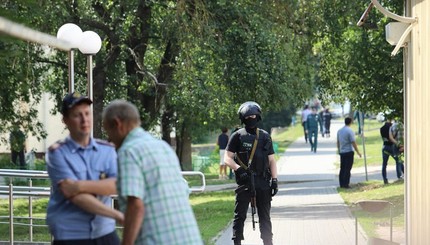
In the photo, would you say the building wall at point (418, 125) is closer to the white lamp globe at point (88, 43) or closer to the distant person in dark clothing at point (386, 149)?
the white lamp globe at point (88, 43)

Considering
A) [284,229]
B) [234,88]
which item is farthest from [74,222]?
[234,88]

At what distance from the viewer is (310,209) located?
21.7 meters

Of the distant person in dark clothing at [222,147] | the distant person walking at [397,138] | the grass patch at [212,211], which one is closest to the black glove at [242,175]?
the grass patch at [212,211]

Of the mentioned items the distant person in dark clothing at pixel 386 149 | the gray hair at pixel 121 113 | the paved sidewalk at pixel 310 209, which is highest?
the gray hair at pixel 121 113

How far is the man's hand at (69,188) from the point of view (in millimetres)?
6961

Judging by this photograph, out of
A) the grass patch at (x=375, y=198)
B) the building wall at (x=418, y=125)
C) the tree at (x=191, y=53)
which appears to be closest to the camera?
the building wall at (x=418, y=125)

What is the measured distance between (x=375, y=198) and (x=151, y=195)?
16.4m

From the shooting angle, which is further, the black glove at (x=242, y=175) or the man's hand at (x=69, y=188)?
the black glove at (x=242, y=175)

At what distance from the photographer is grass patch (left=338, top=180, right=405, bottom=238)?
1315 centimetres

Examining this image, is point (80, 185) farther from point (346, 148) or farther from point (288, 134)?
point (288, 134)

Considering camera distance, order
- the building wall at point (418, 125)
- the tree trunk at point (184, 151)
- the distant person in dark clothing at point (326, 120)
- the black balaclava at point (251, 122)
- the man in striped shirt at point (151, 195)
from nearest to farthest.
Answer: the man in striped shirt at point (151, 195), the building wall at point (418, 125), the black balaclava at point (251, 122), the tree trunk at point (184, 151), the distant person in dark clothing at point (326, 120)

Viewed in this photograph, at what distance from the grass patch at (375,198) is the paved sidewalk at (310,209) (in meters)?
0.25

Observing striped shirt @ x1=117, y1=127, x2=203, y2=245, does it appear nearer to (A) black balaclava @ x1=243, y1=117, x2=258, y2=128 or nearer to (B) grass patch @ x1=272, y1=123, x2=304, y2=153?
(A) black balaclava @ x1=243, y1=117, x2=258, y2=128

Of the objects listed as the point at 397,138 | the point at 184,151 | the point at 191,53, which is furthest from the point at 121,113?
the point at 184,151
